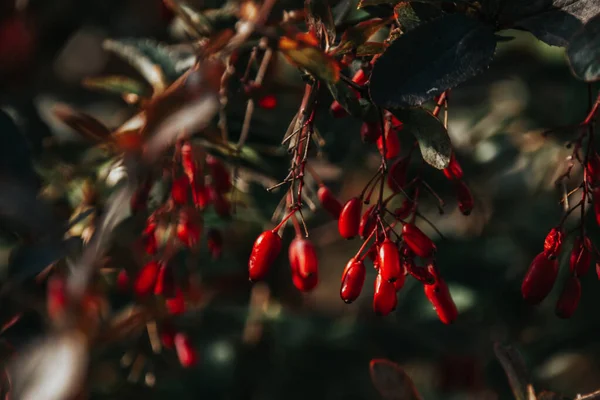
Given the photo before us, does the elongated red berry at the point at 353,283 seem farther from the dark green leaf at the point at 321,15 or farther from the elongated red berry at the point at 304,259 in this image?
the dark green leaf at the point at 321,15

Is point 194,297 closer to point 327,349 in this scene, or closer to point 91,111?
point 327,349

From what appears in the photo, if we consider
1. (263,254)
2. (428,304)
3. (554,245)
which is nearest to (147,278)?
(263,254)

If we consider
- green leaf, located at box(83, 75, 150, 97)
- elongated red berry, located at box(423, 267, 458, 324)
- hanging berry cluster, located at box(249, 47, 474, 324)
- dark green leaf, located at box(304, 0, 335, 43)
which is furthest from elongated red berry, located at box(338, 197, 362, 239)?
green leaf, located at box(83, 75, 150, 97)

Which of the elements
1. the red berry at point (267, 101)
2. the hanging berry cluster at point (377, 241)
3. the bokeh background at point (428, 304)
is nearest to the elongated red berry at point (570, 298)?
the hanging berry cluster at point (377, 241)

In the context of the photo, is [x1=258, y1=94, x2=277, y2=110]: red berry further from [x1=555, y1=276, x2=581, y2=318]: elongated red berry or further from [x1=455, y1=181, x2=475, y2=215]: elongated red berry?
[x1=555, y1=276, x2=581, y2=318]: elongated red berry

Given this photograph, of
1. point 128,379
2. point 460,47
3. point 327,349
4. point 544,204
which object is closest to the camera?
point 460,47

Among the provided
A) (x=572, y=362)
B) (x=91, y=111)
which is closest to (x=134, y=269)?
(x=572, y=362)
